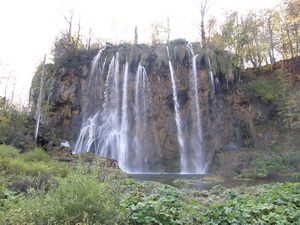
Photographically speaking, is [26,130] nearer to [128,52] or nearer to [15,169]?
[15,169]

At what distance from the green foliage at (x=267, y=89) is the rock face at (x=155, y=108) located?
1.06 m

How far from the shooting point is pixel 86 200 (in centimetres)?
320

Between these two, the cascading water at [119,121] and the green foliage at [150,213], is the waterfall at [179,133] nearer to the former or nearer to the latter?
the cascading water at [119,121]

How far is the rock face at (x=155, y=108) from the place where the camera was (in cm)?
2400

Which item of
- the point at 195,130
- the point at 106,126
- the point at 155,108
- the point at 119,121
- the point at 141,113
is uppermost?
the point at 155,108

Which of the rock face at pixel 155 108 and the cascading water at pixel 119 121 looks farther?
the rock face at pixel 155 108

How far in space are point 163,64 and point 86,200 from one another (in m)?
24.5

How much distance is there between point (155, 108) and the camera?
1001 inches

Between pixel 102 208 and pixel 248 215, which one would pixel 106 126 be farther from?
pixel 102 208

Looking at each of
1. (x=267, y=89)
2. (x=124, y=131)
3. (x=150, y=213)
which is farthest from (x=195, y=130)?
(x=150, y=213)

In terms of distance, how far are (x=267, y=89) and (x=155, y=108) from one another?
13388mm

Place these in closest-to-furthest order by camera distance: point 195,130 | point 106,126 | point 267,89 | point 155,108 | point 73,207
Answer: point 73,207, point 195,130, point 106,126, point 155,108, point 267,89

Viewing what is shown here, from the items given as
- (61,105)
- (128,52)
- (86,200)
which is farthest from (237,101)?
(86,200)

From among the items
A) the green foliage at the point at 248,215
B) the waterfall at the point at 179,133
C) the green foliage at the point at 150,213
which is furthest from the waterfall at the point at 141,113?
the green foliage at the point at 150,213
